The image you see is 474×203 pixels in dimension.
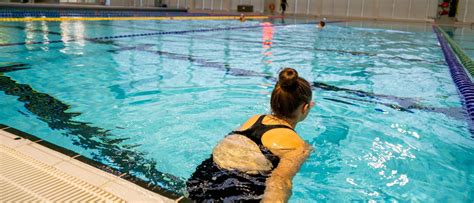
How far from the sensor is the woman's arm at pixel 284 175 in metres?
1.75

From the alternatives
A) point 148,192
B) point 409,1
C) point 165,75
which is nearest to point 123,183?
point 148,192

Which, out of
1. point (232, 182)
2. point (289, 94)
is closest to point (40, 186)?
point (232, 182)

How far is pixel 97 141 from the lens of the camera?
3348mm

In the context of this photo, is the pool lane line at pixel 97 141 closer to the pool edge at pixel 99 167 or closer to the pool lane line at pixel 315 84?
the pool edge at pixel 99 167

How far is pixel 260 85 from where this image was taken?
561 centimetres

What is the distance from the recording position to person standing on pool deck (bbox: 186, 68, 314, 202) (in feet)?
6.42

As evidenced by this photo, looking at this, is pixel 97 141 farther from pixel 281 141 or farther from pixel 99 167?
pixel 281 141

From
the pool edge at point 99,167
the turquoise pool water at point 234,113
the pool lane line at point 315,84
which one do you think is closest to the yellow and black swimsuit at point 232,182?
the pool edge at point 99,167

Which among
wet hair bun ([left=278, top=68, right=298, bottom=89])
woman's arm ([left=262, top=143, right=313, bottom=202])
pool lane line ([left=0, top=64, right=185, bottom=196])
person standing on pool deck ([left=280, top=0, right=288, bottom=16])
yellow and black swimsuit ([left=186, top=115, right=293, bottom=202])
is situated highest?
person standing on pool deck ([left=280, top=0, right=288, bottom=16])

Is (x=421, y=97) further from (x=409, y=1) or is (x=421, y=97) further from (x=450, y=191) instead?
(x=409, y=1)

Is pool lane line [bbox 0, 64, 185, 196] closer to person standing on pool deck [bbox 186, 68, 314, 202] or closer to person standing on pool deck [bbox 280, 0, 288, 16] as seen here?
person standing on pool deck [bbox 186, 68, 314, 202]

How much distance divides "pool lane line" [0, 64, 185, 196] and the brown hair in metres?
0.73

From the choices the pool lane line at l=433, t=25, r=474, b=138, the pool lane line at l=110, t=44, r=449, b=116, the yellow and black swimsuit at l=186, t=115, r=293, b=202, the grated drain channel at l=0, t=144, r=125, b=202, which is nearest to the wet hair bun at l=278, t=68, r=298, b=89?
the yellow and black swimsuit at l=186, t=115, r=293, b=202

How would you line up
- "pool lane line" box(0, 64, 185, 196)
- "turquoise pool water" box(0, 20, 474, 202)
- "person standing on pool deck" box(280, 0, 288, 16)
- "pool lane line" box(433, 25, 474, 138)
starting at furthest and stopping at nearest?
"person standing on pool deck" box(280, 0, 288, 16) < "pool lane line" box(433, 25, 474, 138) < "turquoise pool water" box(0, 20, 474, 202) < "pool lane line" box(0, 64, 185, 196)
